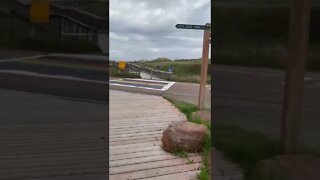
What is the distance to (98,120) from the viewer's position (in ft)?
8.02

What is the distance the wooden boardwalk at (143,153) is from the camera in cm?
432

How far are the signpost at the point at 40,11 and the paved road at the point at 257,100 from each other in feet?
3.69

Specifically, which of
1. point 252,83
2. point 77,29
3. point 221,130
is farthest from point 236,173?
point 77,29

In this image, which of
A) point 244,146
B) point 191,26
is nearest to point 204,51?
point 191,26

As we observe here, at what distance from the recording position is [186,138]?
17.0 ft

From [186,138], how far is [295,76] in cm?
312

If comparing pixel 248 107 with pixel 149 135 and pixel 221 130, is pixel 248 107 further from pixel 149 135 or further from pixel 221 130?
pixel 149 135

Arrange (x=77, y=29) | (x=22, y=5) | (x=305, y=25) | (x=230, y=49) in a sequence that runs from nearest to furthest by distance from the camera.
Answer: (x=305, y=25) → (x=22, y=5) → (x=77, y=29) → (x=230, y=49)

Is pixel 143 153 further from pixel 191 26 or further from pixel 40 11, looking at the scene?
pixel 40 11

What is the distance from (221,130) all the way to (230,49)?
54cm

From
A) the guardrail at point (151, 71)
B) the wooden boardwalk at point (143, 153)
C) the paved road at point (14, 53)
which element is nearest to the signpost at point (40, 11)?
the paved road at point (14, 53)

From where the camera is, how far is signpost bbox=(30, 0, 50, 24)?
2.32m

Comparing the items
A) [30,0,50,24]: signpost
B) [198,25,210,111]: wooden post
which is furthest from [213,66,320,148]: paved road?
[198,25,210,111]: wooden post

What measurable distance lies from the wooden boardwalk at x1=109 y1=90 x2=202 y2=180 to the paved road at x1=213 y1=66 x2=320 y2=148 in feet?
5.68
